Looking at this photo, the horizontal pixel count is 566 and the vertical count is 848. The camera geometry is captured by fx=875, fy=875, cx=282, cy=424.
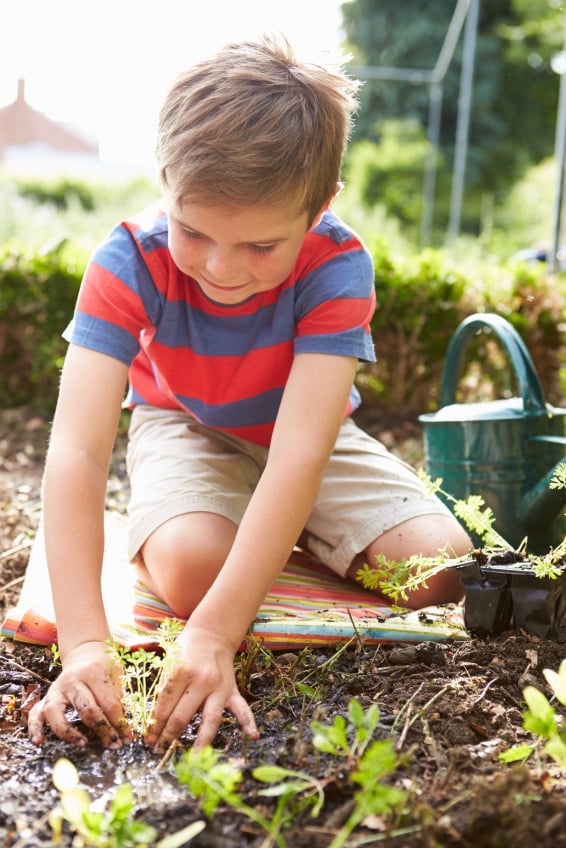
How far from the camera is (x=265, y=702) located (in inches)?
62.6

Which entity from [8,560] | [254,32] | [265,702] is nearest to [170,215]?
Answer: [254,32]

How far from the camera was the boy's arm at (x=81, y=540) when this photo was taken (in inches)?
57.0

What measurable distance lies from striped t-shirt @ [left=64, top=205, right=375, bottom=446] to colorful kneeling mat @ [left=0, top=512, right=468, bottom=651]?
18.2 inches

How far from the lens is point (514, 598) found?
1744 mm

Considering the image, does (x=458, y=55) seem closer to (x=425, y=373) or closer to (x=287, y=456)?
(x=425, y=373)

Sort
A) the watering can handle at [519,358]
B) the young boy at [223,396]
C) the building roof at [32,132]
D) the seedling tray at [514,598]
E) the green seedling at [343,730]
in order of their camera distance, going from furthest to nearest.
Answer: the building roof at [32,132] → the watering can handle at [519,358] → the seedling tray at [514,598] → the young boy at [223,396] → the green seedling at [343,730]

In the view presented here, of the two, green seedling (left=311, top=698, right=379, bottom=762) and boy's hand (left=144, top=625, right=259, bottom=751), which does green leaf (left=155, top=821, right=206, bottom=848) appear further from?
boy's hand (left=144, top=625, right=259, bottom=751)

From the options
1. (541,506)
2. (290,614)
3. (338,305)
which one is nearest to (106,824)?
(290,614)

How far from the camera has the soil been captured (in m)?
1.10

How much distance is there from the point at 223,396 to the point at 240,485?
0.26m

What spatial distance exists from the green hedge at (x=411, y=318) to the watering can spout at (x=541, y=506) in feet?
6.13

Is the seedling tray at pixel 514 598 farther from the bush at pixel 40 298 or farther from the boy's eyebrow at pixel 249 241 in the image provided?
the bush at pixel 40 298

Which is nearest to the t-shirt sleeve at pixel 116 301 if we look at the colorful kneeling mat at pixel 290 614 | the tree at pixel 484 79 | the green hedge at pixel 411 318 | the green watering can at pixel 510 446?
the colorful kneeling mat at pixel 290 614

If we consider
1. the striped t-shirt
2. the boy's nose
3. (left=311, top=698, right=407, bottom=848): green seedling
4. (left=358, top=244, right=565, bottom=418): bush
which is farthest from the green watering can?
(left=358, top=244, right=565, bottom=418): bush
